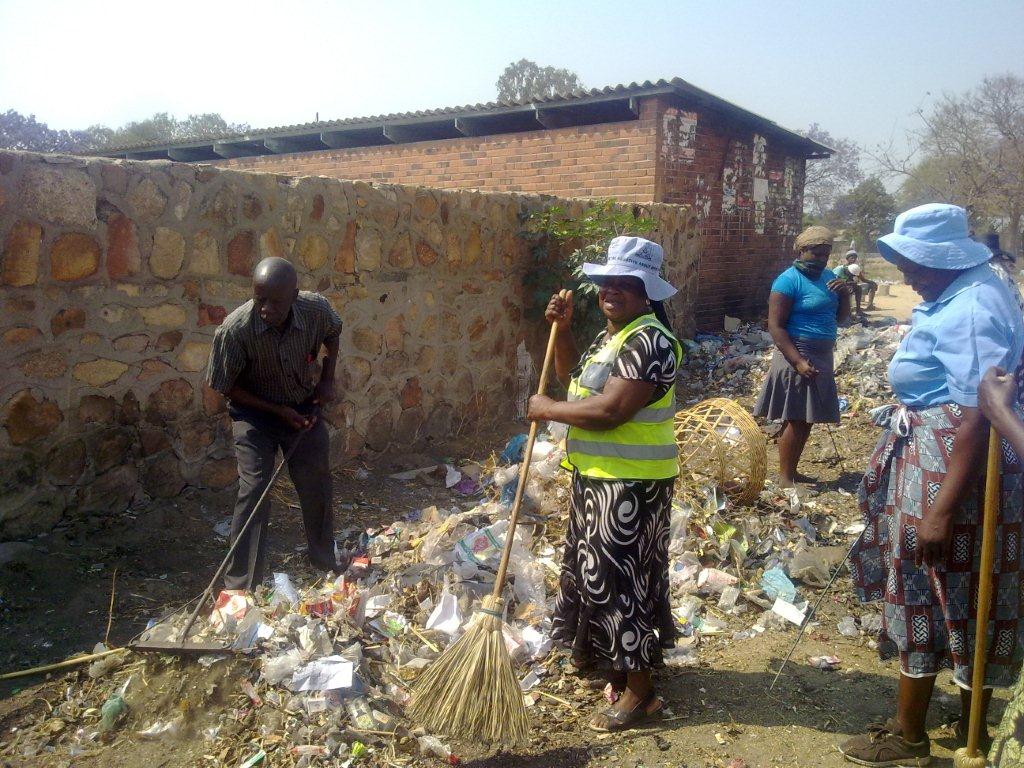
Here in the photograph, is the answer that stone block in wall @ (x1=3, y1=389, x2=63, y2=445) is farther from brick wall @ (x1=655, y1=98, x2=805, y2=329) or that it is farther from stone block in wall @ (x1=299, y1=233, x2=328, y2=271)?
brick wall @ (x1=655, y1=98, x2=805, y2=329)

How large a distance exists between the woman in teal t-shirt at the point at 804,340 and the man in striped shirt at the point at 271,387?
10.2ft

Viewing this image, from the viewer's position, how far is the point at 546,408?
2967mm

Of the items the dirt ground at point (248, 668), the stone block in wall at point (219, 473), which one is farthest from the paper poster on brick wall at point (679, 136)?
the stone block in wall at point (219, 473)

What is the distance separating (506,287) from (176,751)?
4904 millimetres

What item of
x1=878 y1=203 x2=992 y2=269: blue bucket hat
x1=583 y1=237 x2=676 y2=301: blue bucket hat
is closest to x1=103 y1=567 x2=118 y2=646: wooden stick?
x1=583 y1=237 x2=676 y2=301: blue bucket hat

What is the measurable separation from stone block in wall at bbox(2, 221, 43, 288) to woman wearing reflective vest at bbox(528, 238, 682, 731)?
2723mm

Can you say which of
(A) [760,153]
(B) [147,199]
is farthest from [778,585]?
(A) [760,153]

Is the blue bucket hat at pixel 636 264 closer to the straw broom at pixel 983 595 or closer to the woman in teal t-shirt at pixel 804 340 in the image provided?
the straw broom at pixel 983 595

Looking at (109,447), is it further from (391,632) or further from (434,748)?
(434,748)

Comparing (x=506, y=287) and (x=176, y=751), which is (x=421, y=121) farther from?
(x=176, y=751)

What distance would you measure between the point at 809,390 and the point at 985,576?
131 inches

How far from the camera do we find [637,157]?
10.8 meters

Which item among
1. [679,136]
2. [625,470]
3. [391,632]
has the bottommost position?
[391,632]

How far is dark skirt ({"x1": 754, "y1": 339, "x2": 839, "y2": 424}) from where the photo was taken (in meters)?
5.62
